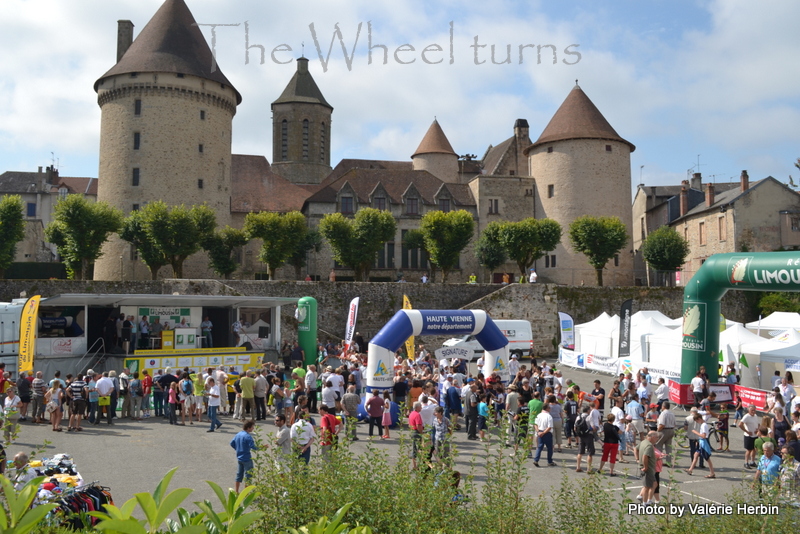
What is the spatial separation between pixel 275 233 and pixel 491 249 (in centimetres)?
1564

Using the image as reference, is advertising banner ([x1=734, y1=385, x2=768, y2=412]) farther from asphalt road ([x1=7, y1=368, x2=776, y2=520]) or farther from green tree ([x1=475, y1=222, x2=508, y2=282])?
green tree ([x1=475, y1=222, x2=508, y2=282])

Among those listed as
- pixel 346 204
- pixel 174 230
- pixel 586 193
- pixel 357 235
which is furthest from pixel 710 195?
pixel 174 230

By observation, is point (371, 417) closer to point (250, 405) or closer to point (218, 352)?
point (250, 405)

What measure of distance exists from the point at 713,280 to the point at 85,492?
17449 mm

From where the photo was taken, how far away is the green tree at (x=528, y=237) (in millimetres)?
44688

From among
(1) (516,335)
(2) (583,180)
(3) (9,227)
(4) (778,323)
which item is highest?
(2) (583,180)

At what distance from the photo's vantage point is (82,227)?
38938 mm

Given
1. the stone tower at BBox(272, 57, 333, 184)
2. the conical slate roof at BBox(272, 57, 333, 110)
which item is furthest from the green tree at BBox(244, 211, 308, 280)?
the conical slate roof at BBox(272, 57, 333, 110)

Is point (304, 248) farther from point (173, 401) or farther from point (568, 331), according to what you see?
point (173, 401)

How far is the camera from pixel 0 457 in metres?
6.98

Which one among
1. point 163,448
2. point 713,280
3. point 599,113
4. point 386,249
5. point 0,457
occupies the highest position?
point 599,113

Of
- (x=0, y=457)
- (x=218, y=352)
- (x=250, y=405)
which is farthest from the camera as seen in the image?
(x=218, y=352)

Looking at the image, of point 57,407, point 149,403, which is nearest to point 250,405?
point 149,403

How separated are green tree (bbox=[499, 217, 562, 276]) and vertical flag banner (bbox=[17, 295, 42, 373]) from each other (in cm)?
3184
